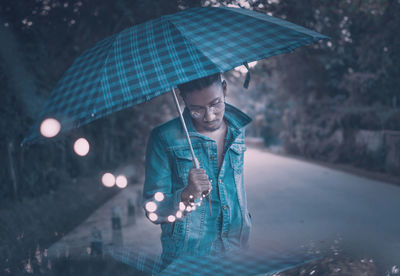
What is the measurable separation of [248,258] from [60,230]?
4.98 m

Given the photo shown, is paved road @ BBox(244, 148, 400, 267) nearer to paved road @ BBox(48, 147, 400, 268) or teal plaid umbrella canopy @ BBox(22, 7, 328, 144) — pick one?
paved road @ BBox(48, 147, 400, 268)

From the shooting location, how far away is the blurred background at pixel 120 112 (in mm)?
5641

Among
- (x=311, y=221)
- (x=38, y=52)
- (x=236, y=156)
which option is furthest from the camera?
(x=311, y=221)

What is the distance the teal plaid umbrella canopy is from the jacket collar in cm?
35

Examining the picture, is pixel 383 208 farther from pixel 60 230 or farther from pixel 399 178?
pixel 60 230

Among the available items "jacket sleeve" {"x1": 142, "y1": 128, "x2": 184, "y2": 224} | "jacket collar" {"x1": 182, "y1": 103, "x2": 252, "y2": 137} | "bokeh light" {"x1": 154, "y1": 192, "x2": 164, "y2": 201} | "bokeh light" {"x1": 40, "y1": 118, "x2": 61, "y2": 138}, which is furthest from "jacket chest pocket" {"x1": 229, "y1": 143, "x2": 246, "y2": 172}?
"bokeh light" {"x1": 40, "y1": 118, "x2": 61, "y2": 138}

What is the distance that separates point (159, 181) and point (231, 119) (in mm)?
742

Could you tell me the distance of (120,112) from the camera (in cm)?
1081

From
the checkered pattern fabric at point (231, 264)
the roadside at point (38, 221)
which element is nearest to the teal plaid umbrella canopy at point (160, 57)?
the checkered pattern fabric at point (231, 264)

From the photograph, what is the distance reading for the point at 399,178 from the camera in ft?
35.0

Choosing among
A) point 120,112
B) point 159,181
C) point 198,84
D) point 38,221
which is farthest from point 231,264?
point 120,112

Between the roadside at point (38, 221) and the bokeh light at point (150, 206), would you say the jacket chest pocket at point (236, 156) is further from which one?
the roadside at point (38, 221)

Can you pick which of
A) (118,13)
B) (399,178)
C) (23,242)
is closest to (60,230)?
(23,242)

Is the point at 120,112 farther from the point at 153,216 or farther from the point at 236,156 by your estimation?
the point at 153,216
